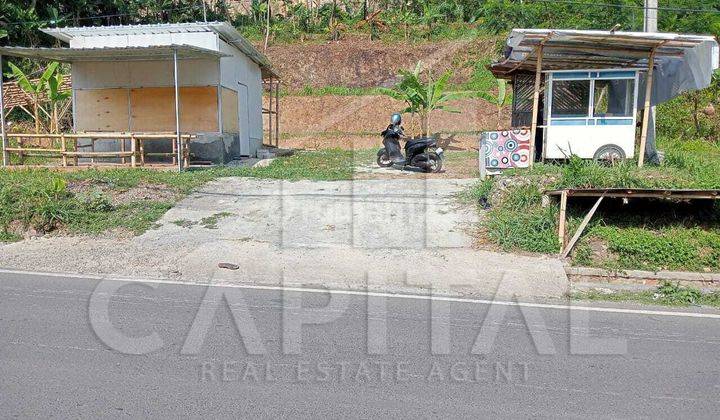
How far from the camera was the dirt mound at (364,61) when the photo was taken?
113 ft

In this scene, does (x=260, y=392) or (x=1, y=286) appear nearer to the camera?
(x=260, y=392)

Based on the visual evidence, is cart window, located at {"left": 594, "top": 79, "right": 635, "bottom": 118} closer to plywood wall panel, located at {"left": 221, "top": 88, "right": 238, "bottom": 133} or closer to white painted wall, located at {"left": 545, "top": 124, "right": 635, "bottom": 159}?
white painted wall, located at {"left": 545, "top": 124, "right": 635, "bottom": 159}

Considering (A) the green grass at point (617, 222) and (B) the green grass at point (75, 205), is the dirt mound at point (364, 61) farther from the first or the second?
(A) the green grass at point (617, 222)

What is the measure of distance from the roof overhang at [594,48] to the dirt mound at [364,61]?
69.2 ft

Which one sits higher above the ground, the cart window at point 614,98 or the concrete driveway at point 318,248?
the cart window at point 614,98

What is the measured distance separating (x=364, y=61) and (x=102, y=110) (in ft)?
66.5

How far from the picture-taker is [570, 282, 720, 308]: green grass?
734 centimetres

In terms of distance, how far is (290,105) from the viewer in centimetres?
3145

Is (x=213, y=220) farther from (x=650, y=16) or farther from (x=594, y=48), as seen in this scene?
(x=650, y=16)

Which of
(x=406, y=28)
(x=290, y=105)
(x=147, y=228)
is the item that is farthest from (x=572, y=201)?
(x=406, y=28)

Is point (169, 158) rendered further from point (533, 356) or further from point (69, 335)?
point (533, 356)

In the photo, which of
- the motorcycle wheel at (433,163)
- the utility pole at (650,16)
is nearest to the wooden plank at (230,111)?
the motorcycle wheel at (433,163)

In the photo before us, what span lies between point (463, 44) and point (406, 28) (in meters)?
4.67

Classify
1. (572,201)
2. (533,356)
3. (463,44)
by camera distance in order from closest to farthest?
(533,356)
(572,201)
(463,44)
